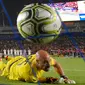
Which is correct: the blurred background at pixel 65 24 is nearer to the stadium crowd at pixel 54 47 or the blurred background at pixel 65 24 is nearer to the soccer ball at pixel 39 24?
the stadium crowd at pixel 54 47

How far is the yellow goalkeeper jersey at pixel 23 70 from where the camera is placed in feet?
14.9

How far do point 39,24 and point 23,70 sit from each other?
98 centimetres

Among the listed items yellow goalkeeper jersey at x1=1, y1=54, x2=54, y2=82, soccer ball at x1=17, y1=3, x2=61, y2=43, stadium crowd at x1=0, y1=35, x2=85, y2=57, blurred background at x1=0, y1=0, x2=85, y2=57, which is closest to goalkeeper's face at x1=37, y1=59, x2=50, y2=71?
yellow goalkeeper jersey at x1=1, y1=54, x2=54, y2=82

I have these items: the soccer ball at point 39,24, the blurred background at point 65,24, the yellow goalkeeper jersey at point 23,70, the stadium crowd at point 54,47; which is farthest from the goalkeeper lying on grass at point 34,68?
the blurred background at point 65,24

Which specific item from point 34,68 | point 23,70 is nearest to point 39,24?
point 34,68

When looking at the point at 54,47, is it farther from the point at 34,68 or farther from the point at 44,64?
the point at 44,64

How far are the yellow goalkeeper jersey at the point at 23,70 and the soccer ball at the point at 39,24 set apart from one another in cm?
75

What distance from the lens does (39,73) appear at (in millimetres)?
4609

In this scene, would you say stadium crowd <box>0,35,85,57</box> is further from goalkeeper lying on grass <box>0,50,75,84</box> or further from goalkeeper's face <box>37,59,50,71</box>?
goalkeeper's face <box>37,59,50,71</box>

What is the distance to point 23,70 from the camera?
461 centimetres

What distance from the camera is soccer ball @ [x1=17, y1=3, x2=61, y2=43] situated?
380 centimetres

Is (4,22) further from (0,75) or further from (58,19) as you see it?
(58,19)

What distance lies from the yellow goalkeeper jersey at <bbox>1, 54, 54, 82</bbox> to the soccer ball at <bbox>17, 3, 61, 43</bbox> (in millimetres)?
748

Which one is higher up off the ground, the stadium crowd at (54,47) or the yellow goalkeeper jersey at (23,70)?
the yellow goalkeeper jersey at (23,70)
